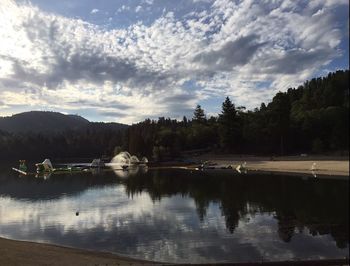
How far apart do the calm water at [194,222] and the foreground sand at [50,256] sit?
4.24 ft

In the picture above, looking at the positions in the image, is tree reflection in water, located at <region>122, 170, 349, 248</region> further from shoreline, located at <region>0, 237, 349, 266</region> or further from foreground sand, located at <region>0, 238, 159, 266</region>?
foreground sand, located at <region>0, 238, 159, 266</region>

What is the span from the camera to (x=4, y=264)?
61.3 feet

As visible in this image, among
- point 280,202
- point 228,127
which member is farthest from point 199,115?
point 280,202

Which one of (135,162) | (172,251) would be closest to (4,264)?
(172,251)

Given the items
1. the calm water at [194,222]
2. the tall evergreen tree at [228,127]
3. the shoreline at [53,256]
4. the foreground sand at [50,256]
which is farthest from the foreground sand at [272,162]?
the foreground sand at [50,256]

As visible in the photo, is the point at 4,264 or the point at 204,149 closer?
the point at 4,264

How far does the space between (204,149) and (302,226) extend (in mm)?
95795

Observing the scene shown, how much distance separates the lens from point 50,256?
20.7 metres

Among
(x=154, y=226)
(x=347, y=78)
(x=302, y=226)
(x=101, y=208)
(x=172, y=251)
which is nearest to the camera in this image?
(x=347, y=78)

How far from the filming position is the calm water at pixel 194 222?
745 inches

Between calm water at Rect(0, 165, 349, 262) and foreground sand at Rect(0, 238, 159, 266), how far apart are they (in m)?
1.29

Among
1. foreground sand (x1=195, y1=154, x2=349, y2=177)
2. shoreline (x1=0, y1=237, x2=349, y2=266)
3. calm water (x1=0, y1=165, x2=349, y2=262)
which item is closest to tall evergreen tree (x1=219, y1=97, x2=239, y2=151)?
foreground sand (x1=195, y1=154, x2=349, y2=177)

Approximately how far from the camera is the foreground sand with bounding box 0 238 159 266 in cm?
1873

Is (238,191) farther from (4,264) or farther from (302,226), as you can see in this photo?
(4,264)
